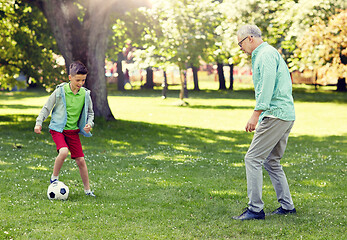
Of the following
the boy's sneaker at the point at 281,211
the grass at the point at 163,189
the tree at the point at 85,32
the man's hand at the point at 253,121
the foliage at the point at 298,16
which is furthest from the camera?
the foliage at the point at 298,16

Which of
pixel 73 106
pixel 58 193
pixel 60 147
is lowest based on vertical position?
pixel 58 193

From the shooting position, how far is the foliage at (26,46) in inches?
880

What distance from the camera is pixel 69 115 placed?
7414 millimetres

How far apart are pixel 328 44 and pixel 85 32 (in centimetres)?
2024

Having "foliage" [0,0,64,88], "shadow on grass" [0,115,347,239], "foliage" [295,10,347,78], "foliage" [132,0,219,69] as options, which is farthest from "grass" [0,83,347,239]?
"foliage" [295,10,347,78]

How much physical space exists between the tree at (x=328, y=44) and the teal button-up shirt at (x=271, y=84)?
1079 inches

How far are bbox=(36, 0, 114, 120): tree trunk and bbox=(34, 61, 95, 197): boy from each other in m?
11.6

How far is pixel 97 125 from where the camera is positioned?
18.9 meters

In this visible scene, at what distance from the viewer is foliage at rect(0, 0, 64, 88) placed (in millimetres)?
22359

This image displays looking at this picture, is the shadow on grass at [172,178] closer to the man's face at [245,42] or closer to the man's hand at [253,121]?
the man's hand at [253,121]

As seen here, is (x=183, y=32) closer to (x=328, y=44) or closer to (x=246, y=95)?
(x=328, y=44)

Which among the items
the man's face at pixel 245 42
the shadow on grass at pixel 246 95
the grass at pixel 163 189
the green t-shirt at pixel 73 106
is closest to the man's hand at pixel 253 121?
the man's face at pixel 245 42

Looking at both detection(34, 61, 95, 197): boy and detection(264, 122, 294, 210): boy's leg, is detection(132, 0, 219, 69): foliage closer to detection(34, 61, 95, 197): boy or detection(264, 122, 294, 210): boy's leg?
detection(34, 61, 95, 197): boy

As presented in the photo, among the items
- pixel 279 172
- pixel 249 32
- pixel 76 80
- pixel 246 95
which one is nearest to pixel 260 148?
pixel 279 172
